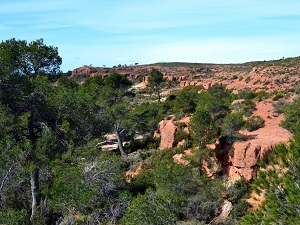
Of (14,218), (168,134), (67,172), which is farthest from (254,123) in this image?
(14,218)

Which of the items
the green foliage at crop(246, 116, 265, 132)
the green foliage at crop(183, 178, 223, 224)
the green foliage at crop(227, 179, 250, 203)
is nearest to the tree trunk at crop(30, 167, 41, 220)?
the green foliage at crop(183, 178, 223, 224)

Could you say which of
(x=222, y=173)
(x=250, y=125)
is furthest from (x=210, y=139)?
(x=250, y=125)

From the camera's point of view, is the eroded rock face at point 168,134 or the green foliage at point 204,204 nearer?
the green foliage at point 204,204

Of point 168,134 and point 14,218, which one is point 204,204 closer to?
point 14,218

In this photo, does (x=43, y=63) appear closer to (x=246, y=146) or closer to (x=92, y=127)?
(x=92, y=127)

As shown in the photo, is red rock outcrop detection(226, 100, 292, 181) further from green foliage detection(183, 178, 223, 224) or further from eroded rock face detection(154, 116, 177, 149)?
eroded rock face detection(154, 116, 177, 149)

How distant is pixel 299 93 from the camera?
34.2 m

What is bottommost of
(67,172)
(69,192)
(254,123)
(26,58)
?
(69,192)

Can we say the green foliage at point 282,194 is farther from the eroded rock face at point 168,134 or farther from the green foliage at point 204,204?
the eroded rock face at point 168,134

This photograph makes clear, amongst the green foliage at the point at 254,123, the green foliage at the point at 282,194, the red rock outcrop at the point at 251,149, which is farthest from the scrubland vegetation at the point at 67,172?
the green foliage at the point at 254,123

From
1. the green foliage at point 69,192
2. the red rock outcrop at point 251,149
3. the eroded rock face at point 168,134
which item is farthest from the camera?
the eroded rock face at point 168,134

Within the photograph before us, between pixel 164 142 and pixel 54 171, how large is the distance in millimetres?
13994

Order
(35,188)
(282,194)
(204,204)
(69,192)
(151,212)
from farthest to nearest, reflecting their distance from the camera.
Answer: (204,204)
(35,188)
(69,192)
(151,212)
(282,194)

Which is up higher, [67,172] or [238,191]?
[67,172]
